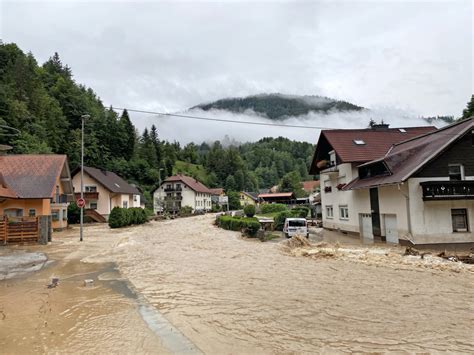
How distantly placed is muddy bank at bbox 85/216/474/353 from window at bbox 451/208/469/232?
244 inches

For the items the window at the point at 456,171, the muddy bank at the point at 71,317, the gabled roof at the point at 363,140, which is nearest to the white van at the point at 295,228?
the gabled roof at the point at 363,140

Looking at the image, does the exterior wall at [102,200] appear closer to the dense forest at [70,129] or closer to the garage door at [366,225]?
the dense forest at [70,129]

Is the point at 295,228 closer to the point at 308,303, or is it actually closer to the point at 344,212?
the point at 344,212

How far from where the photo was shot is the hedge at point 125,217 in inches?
1435

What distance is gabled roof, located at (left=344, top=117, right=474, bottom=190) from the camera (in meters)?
18.4

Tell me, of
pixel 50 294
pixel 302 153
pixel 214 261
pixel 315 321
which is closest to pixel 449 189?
pixel 214 261

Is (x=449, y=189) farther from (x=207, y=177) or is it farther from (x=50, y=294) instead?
(x=207, y=177)

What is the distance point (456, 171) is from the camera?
753 inches

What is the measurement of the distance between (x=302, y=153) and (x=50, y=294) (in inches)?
7483

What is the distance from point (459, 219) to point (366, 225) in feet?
20.4

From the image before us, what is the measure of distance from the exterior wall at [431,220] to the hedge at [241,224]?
12.1 metres

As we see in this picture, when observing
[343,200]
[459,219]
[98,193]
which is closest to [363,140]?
[343,200]

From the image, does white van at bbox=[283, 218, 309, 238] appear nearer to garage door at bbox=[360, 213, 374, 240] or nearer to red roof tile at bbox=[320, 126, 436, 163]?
garage door at bbox=[360, 213, 374, 240]

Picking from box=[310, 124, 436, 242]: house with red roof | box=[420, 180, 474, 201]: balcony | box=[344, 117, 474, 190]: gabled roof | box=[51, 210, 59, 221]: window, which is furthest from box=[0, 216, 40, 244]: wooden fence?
box=[420, 180, 474, 201]: balcony
